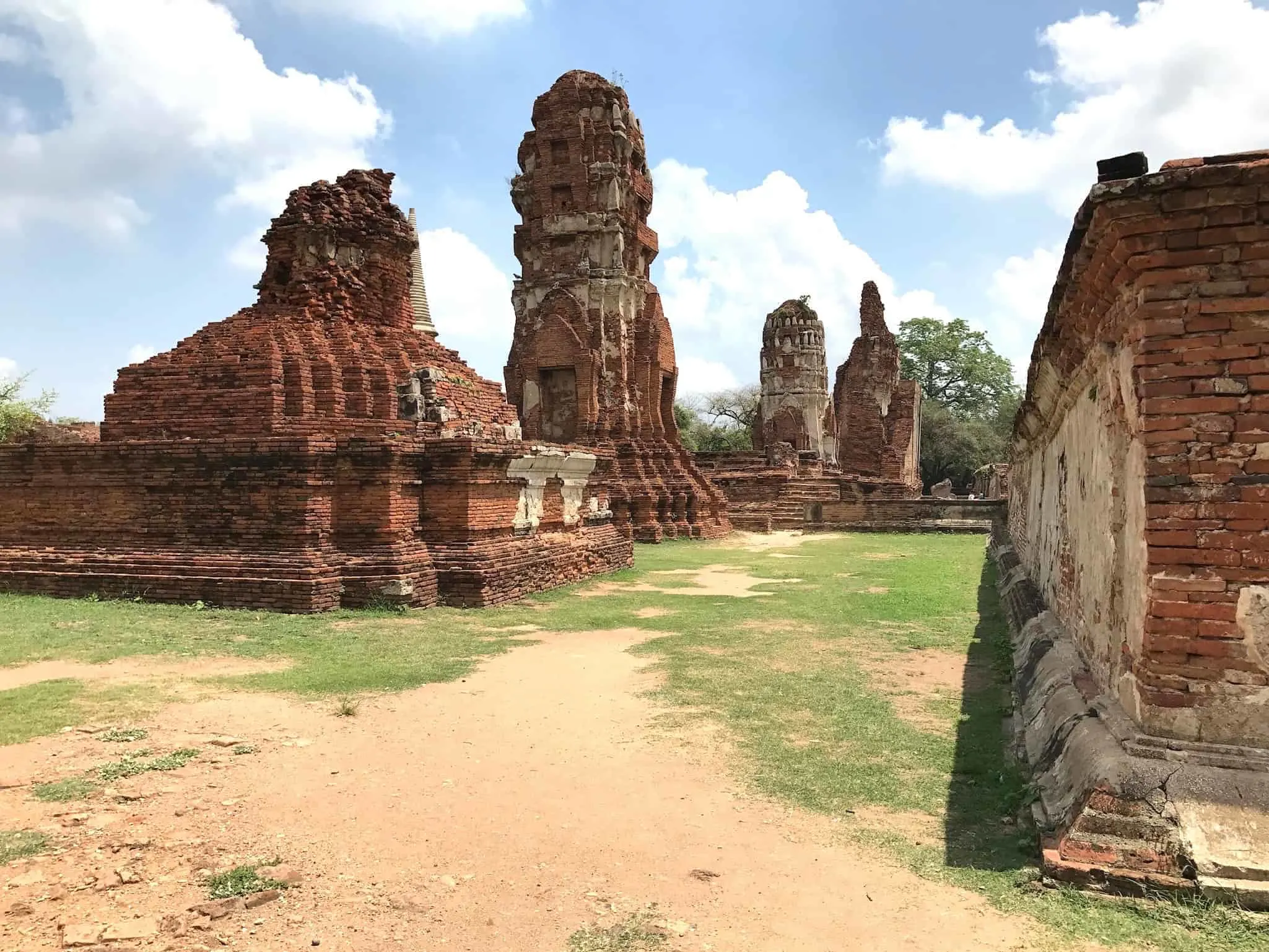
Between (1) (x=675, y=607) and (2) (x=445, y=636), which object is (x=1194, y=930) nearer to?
(2) (x=445, y=636)

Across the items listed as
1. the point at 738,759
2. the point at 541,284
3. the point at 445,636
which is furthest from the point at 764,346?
the point at 738,759

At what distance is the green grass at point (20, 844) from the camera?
329cm

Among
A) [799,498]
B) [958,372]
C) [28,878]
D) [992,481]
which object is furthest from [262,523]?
[958,372]

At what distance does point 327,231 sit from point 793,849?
34.5 ft

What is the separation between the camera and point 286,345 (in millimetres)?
10445

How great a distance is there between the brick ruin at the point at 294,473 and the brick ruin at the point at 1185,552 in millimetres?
7504

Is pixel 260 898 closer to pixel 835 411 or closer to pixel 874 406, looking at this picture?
pixel 874 406

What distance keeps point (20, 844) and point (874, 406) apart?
35.1 metres

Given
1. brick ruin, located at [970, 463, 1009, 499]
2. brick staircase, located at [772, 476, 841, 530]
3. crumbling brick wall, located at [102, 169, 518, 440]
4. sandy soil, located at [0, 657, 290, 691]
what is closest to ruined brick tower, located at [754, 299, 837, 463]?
brick ruin, located at [970, 463, 1009, 499]

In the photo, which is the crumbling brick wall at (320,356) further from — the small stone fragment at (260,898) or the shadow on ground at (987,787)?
the small stone fragment at (260,898)

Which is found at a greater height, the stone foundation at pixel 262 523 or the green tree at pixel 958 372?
the green tree at pixel 958 372

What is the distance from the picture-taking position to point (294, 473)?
9.48 m

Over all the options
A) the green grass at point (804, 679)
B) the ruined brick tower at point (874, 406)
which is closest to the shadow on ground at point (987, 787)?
the green grass at point (804, 679)

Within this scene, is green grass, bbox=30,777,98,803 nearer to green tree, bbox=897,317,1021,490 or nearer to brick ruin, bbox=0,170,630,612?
brick ruin, bbox=0,170,630,612
